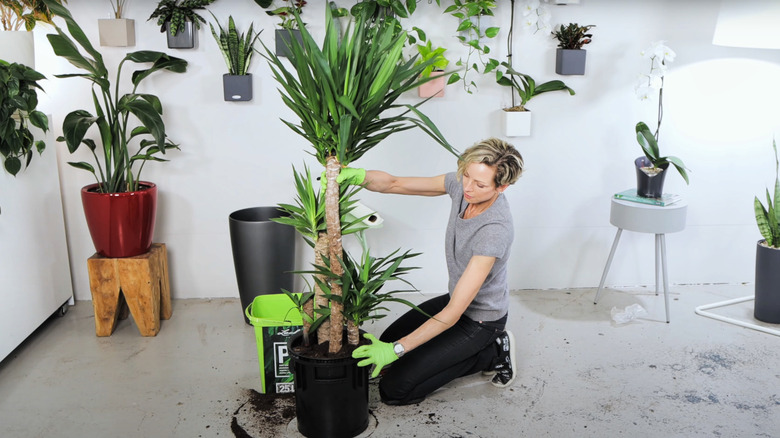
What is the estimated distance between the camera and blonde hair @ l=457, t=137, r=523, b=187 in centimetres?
256

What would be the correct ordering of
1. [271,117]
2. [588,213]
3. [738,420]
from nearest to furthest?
[738,420] < [271,117] < [588,213]

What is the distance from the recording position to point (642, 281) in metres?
3.96

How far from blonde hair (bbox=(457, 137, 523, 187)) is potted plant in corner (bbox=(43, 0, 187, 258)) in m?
1.38

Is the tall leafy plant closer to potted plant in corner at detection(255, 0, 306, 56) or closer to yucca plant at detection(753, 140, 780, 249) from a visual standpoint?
potted plant in corner at detection(255, 0, 306, 56)

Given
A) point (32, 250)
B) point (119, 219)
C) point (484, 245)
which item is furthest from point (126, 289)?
point (484, 245)

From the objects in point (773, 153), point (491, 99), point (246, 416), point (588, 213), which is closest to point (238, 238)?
point (246, 416)

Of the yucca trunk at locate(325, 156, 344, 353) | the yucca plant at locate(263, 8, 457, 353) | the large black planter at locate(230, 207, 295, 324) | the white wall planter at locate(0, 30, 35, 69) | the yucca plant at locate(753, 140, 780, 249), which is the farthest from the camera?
the yucca plant at locate(753, 140, 780, 249)

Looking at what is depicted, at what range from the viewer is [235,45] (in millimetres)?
3373

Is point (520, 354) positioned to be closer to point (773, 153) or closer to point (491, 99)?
point (491, 99)

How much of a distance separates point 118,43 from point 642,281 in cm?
292

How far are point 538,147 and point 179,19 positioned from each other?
6.06ft

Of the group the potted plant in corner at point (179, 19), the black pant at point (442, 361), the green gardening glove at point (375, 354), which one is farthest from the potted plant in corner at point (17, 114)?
the black pant at point (442, 361)

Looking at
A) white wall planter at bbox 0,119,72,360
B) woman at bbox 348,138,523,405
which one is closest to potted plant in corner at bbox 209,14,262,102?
white wall planter at bbox 0,119,72,360

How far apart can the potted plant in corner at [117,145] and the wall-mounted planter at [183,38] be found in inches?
3.2
